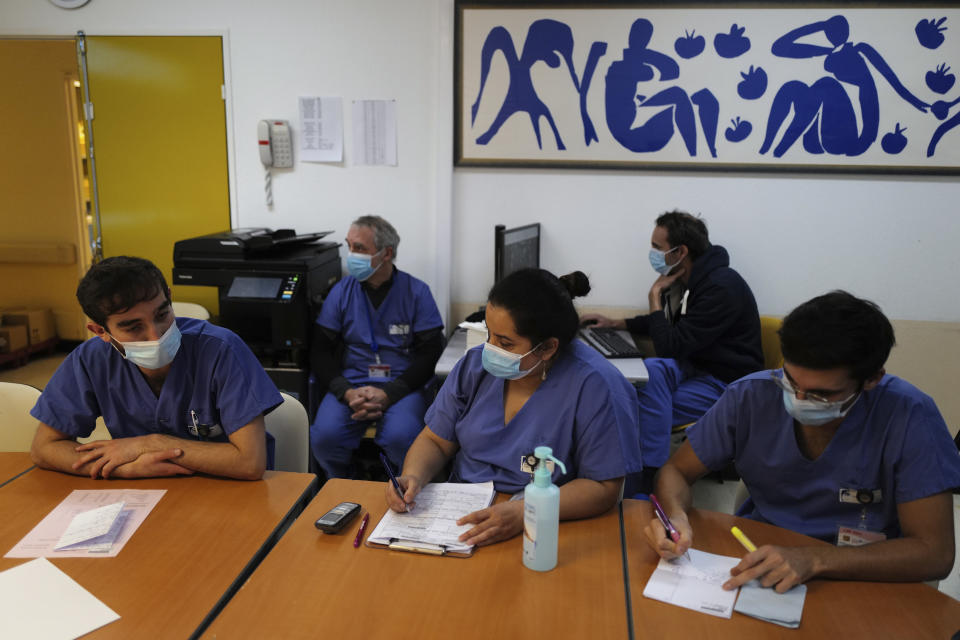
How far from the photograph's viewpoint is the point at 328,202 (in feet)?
11.5

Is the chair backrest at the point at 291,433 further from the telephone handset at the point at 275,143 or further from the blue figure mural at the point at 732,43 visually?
the blue figure mural at the point at 732,43

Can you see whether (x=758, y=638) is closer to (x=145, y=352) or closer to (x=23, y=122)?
(x=145, y=352)

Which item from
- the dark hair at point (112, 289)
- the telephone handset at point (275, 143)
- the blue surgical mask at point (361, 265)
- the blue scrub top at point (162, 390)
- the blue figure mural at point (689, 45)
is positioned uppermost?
the blue figure mural at point (689, 45)

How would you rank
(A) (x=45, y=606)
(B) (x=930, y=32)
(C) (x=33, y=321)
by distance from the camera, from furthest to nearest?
(C) (x=33, y=321)
(B) (x=930, y=32)
(A) (x=45, y=606)

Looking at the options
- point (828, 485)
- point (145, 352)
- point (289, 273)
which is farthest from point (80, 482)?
point (828, 485)

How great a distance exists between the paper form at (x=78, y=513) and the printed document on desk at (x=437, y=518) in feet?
1.69

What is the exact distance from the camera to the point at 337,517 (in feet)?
4.62

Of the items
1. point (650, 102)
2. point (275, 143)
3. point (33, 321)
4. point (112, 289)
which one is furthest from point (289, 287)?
Result: point (33, 321)

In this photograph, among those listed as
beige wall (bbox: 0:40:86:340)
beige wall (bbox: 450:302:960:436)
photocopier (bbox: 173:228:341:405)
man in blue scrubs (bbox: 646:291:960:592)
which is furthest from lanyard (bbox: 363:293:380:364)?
beige wall (bbox: 0:40:86:340)

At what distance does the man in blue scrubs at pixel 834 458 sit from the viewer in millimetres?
1285

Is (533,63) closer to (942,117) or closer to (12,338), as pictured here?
(942,117)

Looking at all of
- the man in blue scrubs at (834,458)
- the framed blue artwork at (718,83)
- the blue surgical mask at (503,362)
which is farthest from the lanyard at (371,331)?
the man in blue scrubs at (834,458)

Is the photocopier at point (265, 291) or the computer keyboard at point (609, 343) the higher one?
the photocopier at point (265, 291)

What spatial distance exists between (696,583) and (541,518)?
1.05 feet
